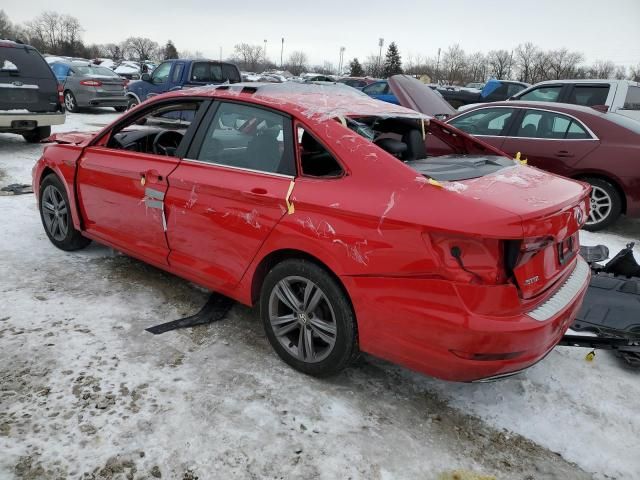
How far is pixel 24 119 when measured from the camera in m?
9.01

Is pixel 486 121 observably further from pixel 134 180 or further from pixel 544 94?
pixel 134 180

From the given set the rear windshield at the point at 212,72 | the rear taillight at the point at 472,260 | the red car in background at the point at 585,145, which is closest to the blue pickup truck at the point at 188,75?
the rear windshield at the point at 212,72

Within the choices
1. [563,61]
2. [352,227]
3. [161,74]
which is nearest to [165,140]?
[352,227]

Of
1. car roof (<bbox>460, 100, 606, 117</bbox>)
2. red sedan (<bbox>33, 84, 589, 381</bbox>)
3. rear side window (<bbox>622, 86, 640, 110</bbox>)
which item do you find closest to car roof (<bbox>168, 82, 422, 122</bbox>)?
red sedan (<bbox>33, 84, 589, 381</bbox>)

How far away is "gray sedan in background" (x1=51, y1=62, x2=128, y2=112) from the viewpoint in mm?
15117

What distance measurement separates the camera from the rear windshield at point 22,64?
28.8 ft

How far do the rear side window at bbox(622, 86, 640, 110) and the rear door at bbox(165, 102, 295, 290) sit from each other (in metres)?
7.38

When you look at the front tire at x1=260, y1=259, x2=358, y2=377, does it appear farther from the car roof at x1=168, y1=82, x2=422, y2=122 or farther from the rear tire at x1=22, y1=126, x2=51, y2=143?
the rear tire at x1=22, y1=126, x2=51, y2=143

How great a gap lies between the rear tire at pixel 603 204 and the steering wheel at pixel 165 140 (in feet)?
15.8

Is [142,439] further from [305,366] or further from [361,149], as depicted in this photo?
[361,149]

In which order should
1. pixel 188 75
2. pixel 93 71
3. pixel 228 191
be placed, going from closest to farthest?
pixel 228 191
pixel 188 75
pixel 93 71

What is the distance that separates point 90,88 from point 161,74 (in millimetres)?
3627

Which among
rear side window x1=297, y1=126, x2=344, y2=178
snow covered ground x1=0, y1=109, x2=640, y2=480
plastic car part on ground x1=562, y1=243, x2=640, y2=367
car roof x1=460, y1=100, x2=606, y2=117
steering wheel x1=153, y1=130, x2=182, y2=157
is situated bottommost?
snow covered ground x1=0, y1=109, x2=640, y2=480

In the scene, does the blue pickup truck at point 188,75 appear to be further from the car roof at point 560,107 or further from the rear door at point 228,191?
the rear door at point 228,191
